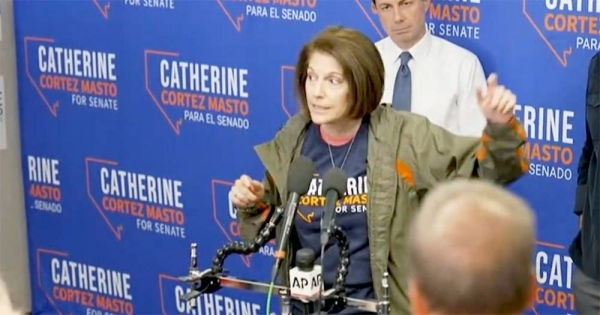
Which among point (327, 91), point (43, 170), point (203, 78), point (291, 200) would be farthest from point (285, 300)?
point (43, 170)

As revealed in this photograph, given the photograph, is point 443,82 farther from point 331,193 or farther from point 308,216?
point 331,193

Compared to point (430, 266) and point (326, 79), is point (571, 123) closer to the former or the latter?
point (326, 79)

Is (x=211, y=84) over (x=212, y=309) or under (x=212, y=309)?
over

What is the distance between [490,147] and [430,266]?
1164 millimetres

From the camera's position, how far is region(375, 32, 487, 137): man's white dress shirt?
131 inches

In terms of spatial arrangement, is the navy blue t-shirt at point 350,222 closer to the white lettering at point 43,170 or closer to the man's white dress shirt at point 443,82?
the man's white dress shirt at point 443,82

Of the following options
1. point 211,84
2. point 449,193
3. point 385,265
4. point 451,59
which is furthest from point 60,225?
point 449,193

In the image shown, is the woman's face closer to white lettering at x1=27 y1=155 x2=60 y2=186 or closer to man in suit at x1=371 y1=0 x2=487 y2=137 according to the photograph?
man in suit at x1=371 y1=0 x2=487 y2=137

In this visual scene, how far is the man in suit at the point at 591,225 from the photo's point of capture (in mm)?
2801

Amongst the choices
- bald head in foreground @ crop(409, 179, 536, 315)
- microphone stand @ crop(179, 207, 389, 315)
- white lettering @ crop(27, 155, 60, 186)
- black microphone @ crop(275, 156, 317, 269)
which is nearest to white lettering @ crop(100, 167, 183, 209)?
white lettering @ crop(27, 155, 60, 186)

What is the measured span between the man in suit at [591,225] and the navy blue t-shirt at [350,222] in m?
0.59

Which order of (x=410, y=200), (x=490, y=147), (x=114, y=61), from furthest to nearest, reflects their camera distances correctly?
1. (x=114, y=61)
2. (x=410, y=200)
3. (x=490, y=147)

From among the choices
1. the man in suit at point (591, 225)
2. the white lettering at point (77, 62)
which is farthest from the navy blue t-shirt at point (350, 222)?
the white lettering at point (77, 62)

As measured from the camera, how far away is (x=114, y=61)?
14.3ft
